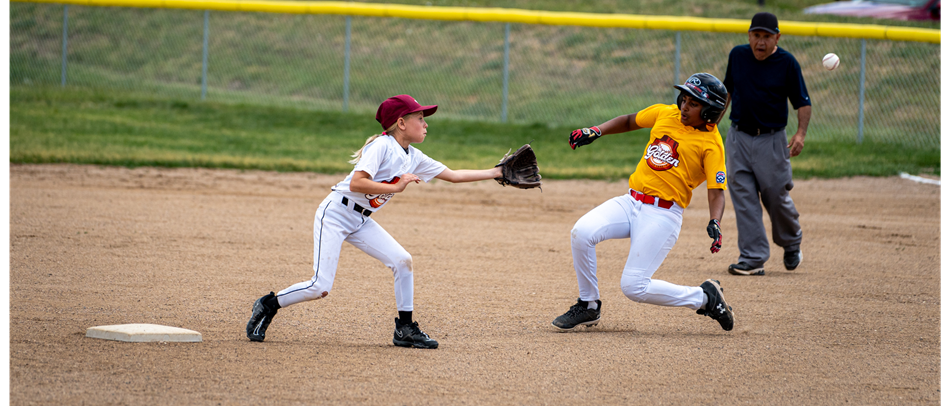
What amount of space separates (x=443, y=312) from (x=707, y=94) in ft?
7.59

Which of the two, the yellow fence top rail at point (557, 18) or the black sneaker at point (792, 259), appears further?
the yellow fence top rail at point (557, 18)

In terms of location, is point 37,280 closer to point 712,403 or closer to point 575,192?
point 712,403

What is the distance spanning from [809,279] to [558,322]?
2.94 metres

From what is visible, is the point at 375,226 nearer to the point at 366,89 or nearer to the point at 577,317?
the point at 577,317

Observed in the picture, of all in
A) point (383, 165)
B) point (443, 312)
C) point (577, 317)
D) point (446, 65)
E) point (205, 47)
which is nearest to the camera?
point (383, 165)

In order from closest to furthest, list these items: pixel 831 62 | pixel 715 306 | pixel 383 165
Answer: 1. pixel 383 165
2. pixel 715 306
3. pixel 831 62

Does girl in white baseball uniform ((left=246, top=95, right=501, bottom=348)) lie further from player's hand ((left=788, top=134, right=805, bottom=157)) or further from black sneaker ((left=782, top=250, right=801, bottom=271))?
black sneaker ((left=782, top=250, right=801, bottom=271))

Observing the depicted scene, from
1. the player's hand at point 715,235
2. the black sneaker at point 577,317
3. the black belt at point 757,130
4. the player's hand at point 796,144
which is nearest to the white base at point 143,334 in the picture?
the black sneaker at point 577,317

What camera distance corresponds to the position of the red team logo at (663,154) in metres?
5.04

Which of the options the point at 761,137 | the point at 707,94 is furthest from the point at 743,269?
the point at 707,94

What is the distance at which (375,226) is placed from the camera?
15.7ft

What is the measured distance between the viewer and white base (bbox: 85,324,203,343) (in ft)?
15.1

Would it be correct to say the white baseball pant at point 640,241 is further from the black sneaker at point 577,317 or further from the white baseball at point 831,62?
the white baseball at point 831,62

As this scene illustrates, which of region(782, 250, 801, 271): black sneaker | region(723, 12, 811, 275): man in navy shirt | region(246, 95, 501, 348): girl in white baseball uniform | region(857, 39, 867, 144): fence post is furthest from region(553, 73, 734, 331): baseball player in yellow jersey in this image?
region(857, 39, 867, 144): fence post
